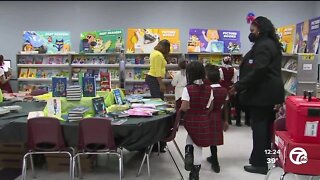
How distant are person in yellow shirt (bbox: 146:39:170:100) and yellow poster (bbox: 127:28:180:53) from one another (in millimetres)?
1958

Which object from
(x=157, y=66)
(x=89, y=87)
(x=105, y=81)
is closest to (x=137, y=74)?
(x=157, y=66)

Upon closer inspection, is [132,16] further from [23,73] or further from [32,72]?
[23,73]

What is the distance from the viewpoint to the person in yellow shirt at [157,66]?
17.8 feet

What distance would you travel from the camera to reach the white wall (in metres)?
8.20

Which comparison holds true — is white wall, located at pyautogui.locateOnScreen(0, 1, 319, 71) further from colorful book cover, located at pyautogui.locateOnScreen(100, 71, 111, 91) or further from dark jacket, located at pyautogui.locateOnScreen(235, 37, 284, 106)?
dark jacket, located at pyautogui.locateOnScreen(235, 37, 284, 106)

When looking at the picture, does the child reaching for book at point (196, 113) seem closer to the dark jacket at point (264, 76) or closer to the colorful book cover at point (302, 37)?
the dark jacket at point (264, 76)

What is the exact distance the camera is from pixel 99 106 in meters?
3.82

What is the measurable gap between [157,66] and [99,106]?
1823 mm

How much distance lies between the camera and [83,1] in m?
8.29

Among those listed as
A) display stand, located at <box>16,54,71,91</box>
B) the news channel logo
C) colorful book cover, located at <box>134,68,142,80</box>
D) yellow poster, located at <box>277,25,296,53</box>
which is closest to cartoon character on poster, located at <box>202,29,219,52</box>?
yellow poster, located at <box>277,25,296,53</box>

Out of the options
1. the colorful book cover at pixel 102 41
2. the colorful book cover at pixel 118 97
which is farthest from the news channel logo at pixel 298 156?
the colorful book cover at pixel 102 41

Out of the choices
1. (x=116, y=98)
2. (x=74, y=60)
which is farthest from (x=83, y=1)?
(x=116, y=98)

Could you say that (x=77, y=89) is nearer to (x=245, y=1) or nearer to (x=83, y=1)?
(x=83, y=1)

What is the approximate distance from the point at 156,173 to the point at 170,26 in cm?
493
